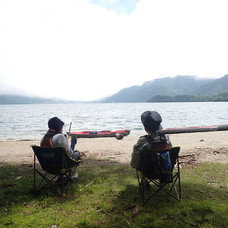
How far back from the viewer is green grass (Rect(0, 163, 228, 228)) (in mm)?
3871

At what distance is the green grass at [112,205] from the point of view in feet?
12.7

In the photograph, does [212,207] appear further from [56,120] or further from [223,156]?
[223,156]

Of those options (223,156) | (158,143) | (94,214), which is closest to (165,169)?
(158,143)

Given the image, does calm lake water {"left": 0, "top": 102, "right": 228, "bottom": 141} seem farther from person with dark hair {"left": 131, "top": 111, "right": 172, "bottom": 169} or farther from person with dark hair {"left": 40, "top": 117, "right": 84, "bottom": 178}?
person with dark hair {"left": 131, "top": 111, "right": 172, "bottom": 169}

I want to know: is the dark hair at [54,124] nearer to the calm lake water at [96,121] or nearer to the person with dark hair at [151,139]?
the person with dark hair at [151,139]

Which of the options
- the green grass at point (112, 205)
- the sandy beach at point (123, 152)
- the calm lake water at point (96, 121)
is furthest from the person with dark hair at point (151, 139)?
the calm lake water at point (96, 121)

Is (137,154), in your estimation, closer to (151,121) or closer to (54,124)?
(151,121)

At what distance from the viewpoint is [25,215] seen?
420cm

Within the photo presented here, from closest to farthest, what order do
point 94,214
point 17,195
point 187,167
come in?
point 94,214
point 17,195
point 187,167

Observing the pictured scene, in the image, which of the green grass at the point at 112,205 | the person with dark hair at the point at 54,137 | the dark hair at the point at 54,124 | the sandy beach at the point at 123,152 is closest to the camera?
the green grass at the point at 112,205

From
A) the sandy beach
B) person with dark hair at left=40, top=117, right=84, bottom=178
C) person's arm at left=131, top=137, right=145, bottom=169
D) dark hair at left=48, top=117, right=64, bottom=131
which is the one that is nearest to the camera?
person's arm at left=131, top=137, right=145, bottom=169

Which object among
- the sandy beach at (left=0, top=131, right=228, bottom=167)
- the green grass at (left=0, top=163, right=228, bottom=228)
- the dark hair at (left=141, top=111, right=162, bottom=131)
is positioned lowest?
the sandy beach at (left=0, top=131, right=228, bottom=167)

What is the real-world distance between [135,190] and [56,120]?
9.13 feet

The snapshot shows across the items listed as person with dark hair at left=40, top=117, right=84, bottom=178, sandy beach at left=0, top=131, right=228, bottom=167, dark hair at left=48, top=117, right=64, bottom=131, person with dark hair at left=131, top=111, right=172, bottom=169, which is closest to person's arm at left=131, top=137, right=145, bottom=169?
person with dark hair at left=131, top=111, right=172, bottom=169
